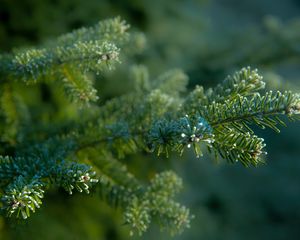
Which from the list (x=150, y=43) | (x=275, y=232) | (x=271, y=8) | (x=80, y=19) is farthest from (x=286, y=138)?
(x=271, y=8)

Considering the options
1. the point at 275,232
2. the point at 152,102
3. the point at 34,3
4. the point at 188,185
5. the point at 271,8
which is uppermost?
the point at 271,8

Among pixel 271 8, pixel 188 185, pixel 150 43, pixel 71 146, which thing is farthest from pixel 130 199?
pixel 271 8

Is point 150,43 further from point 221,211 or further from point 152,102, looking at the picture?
point 152,102

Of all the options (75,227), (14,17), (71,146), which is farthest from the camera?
(14,17)

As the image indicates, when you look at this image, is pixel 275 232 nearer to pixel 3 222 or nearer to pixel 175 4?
pixel 175 4

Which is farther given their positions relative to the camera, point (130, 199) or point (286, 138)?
point (286, 138)

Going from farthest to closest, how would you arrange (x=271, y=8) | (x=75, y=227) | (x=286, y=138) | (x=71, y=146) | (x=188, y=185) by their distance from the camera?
(x=271, y=8) → (x=286, y=138) → (x=188, y=185) → (x=75, y=227) → (x=71, y=146)

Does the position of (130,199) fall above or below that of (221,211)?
below
